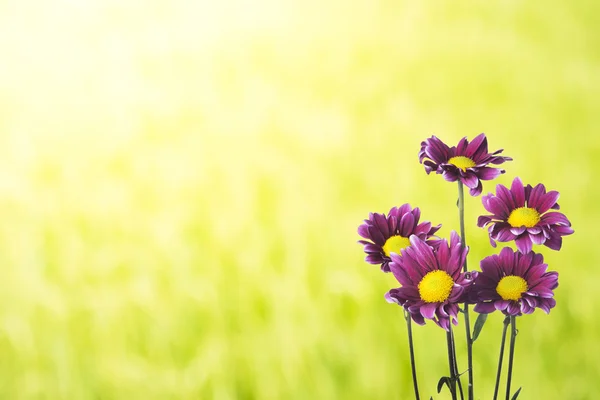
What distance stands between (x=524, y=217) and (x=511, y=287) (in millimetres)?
79

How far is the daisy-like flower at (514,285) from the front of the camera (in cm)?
68

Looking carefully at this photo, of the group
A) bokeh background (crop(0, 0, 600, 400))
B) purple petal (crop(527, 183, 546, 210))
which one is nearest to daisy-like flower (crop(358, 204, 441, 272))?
purple petal (crop(527, 183, 546, 210))

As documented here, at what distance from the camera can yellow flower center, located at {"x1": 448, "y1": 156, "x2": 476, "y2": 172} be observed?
730mm

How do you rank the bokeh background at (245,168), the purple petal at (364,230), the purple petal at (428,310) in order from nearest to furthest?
the purple petal at (428,310), the purple petal at (364,230), the bokeh background at (245,168)

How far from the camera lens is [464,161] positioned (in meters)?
0.73

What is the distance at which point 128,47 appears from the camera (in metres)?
1.11

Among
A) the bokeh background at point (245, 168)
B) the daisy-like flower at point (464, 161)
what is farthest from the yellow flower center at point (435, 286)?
the bokeh background at point (245, 168)

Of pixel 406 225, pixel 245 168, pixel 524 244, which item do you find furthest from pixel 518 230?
pixel 245 168

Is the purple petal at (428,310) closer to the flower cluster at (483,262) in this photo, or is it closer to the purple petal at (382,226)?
the flower cluster at (483,262)

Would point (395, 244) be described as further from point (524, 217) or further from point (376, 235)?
point (524, 217)

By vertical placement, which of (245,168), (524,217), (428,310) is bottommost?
(428,310)

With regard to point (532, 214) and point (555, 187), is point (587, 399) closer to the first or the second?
point (555, 187)

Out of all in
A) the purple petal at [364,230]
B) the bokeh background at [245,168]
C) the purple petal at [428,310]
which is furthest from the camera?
the bokeh background at [245,168]

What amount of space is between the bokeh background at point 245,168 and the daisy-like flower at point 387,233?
294mm
